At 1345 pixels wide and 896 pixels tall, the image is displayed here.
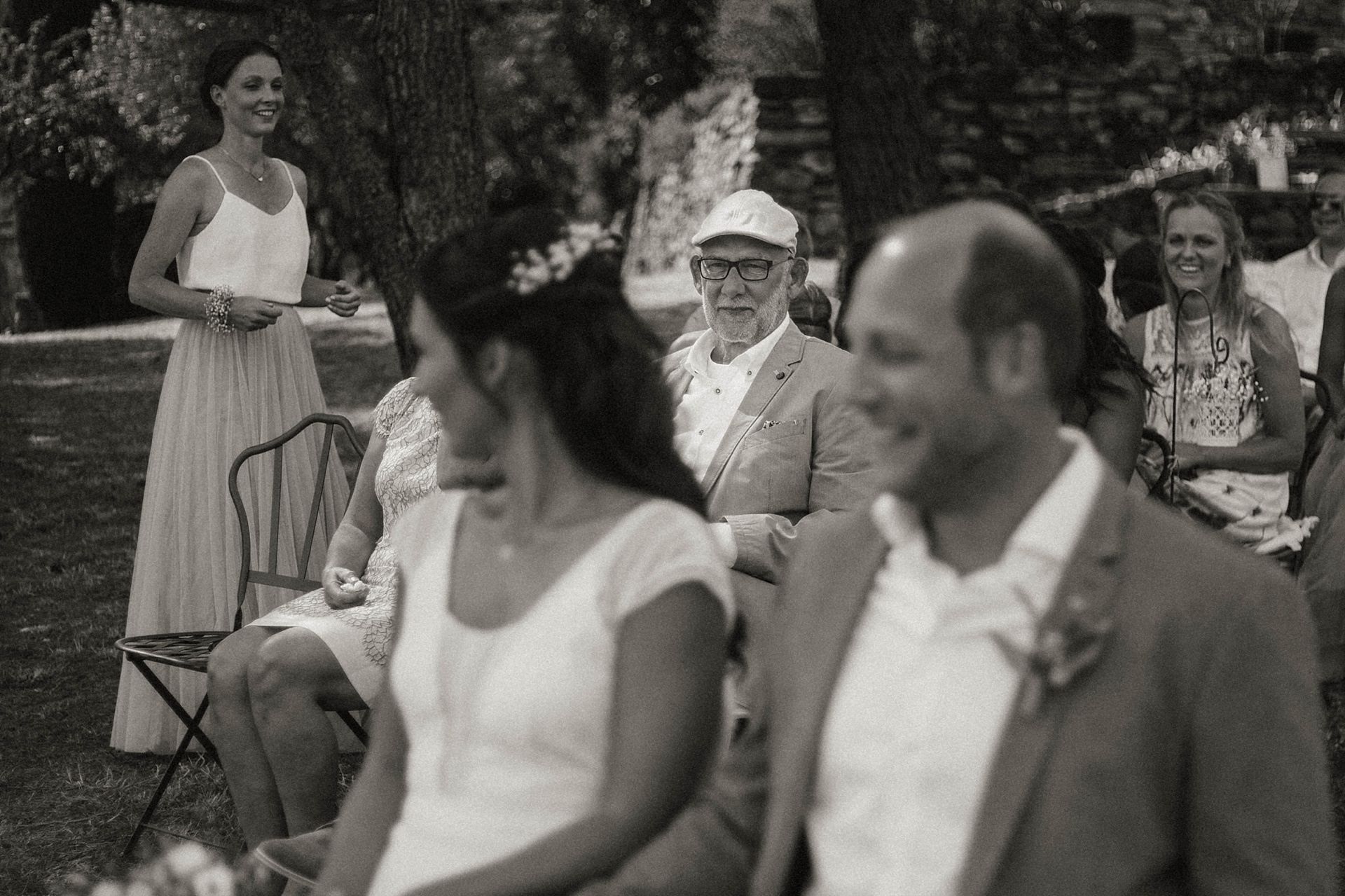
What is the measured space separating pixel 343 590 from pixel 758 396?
1156mm

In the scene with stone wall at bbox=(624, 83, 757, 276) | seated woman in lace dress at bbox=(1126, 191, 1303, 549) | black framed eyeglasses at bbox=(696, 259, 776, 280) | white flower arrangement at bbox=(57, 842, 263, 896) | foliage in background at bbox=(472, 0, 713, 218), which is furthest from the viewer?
Answer: stone wall at bbox=(624, 83, 757, 276)

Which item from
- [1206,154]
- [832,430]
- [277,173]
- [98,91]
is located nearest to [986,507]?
[832,430]

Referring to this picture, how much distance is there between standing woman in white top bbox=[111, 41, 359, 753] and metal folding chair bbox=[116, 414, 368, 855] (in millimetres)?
100

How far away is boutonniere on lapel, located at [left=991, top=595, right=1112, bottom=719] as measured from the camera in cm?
180

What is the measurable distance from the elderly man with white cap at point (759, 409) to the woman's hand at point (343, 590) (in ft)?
2.90

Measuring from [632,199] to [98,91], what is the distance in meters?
12.6

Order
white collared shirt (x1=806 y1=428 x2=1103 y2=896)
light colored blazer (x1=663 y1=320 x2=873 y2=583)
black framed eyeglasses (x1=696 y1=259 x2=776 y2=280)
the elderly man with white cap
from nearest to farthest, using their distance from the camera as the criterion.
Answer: white collared shirt (x1=806 y1=428 x2=1103 y2=896) → the elderly man with white cap → light colored blazer (x1=663 y1=320 x2=873 y2=583) → black framed eyeglasses (x1=696 y1=259 x2=776 y2=280)

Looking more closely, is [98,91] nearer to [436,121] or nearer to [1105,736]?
[436,121]

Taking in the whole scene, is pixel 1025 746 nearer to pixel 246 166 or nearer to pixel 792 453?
pixel 792 453

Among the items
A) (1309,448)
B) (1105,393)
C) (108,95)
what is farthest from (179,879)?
(108,95)

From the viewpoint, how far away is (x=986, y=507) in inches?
77.7

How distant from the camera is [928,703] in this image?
192cm

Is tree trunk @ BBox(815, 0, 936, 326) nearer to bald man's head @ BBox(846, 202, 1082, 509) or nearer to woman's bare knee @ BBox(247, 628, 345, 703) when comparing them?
woman's bare knee @ BBox(247, 628, 345, 703)

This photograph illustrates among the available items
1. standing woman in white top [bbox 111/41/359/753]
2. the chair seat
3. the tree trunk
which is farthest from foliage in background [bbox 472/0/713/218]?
the chair seat
